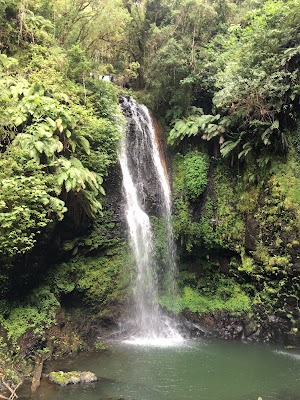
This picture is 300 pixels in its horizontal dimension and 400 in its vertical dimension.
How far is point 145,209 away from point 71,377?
643 centimetres

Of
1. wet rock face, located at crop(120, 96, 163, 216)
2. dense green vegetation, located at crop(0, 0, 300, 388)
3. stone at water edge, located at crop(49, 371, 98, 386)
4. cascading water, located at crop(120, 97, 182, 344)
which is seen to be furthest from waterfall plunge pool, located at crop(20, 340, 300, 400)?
wet rock face, located at crop(120, 96, 163, 216)

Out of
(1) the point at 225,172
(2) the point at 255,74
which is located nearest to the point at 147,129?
(1) the point at 225,172

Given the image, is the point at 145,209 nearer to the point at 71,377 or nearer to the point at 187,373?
the point at 187,373

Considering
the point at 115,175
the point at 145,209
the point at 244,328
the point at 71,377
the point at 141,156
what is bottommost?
the point at 244,328

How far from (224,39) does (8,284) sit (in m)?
13.0

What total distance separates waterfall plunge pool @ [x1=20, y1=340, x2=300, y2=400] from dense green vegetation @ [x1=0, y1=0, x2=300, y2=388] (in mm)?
1134

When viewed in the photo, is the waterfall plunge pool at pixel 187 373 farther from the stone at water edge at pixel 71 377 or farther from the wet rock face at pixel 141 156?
the wet rock face at pixel 141 156

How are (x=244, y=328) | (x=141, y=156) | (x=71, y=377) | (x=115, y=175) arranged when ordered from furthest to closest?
(x=141, y=156)
(x=115, y=175)
(x=244, y=328)
(x=71, y=377)

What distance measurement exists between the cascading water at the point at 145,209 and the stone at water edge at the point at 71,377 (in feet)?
10.1

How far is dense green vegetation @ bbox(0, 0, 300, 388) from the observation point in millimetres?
8141

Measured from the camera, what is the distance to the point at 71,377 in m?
7.03

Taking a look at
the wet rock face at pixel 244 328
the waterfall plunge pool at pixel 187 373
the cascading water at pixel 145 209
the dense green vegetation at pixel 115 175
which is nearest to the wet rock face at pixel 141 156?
the cascading water at pixel 145 209

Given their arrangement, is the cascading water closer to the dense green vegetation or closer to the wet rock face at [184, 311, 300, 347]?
the dense green vegetation

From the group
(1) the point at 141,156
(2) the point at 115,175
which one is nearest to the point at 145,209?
(2) the point at 115,175
